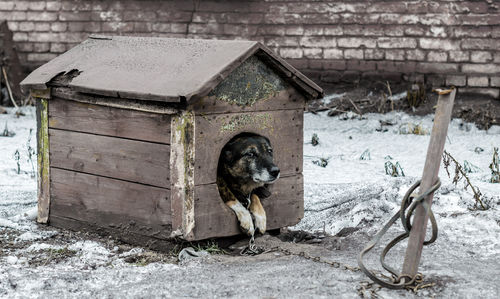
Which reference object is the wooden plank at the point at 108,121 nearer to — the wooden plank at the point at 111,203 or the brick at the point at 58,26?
the wooden plank at the point at 111,203

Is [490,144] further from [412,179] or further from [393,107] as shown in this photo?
[412,179]

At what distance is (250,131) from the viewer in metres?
4.63

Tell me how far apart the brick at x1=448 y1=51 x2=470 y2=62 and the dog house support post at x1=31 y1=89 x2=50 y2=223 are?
18.7 ft

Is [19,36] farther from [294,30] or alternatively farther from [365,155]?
[365,155]

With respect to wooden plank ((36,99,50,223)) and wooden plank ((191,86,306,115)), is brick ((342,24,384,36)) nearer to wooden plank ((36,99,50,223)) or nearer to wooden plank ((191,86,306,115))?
wooden plank ((191,86,306,115))

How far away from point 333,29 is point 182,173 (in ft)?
19.2

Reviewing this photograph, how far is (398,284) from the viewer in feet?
11.7

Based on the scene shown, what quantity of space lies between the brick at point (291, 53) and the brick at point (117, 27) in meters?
2.30

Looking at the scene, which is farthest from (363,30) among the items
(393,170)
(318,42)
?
(393,170)

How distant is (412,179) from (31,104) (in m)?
6.83

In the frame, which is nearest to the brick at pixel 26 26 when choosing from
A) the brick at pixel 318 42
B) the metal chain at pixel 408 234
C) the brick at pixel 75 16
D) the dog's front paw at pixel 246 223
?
the brick at pixel 75 16

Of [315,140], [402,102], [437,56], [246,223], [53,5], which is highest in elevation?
[53,5]

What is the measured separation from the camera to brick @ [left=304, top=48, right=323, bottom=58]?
32.2ft

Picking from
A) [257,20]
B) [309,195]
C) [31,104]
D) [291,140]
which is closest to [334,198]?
[309,195]
